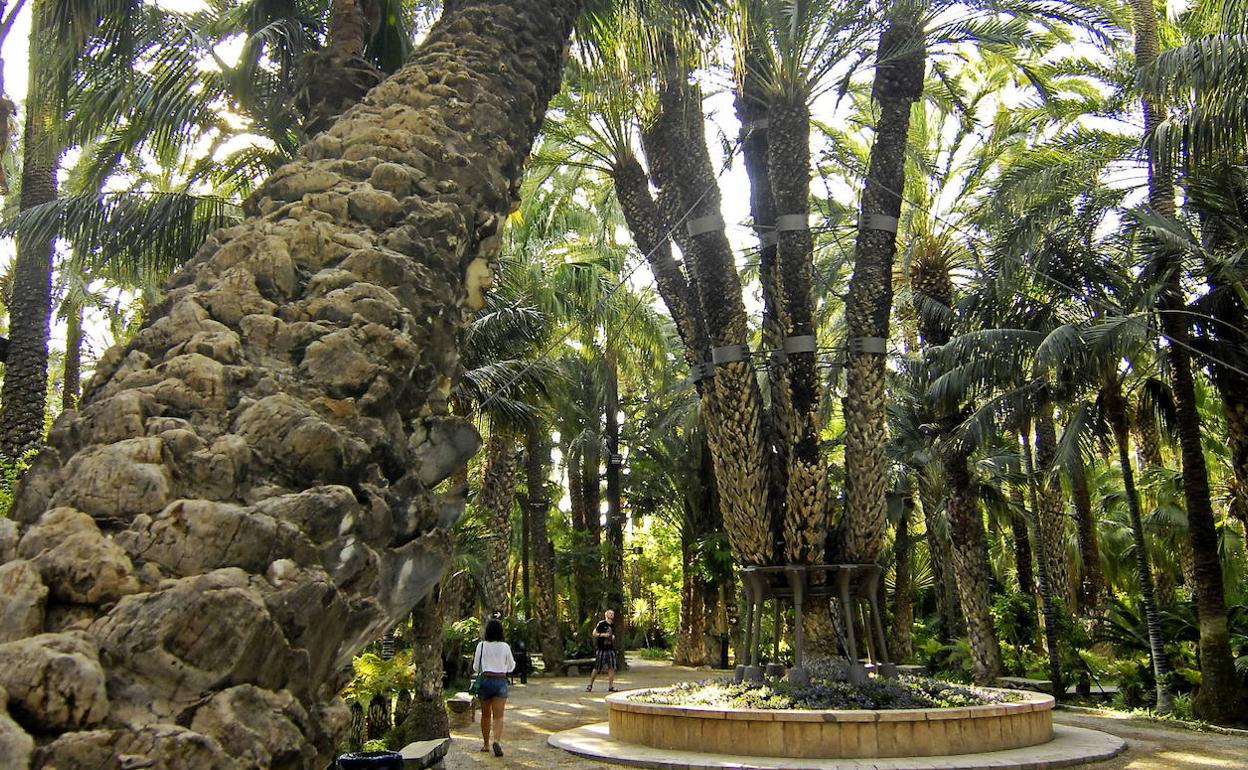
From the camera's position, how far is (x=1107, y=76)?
54.8 feet

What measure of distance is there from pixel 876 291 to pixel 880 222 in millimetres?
943

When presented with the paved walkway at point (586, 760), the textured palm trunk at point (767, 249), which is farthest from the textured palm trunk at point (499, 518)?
the textured palm trunk at point (767, 249)

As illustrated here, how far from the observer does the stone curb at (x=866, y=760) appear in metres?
9.45

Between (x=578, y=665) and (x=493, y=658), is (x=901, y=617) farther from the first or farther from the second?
(x=493, y=658)

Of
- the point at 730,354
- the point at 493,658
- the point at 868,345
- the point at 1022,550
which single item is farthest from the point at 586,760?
the point at 1022,550

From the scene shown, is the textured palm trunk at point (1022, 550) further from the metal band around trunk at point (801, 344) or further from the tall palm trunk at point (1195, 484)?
the metal band around trunk at point (801, 344)

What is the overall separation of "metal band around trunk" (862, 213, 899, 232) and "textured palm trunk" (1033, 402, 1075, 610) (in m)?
8.25

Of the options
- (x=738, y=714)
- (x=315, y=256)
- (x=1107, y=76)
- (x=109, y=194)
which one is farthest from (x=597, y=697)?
(x=315, y=256)

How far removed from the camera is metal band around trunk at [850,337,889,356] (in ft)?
42.6

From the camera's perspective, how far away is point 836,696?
1095 cm

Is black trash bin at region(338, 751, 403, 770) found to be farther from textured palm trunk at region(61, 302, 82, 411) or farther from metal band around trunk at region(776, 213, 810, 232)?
textured palm trunk at region(61, 302, 82, 411)

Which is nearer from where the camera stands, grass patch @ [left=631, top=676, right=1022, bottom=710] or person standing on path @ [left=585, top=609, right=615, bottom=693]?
grass patch @ [left=631, top=676, right=1022, bottom=710]

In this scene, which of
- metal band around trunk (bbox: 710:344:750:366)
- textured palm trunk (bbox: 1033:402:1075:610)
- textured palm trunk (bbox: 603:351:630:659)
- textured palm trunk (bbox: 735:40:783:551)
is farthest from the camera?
textured palm trunk (bbox: 603:351:630:659)

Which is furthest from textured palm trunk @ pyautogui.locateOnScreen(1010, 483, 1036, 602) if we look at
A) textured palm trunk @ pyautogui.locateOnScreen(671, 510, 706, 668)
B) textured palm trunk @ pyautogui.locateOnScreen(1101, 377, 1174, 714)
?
textured palm trunk @ pyautogui.locateOnScreen(671, 510, 706, 668)
